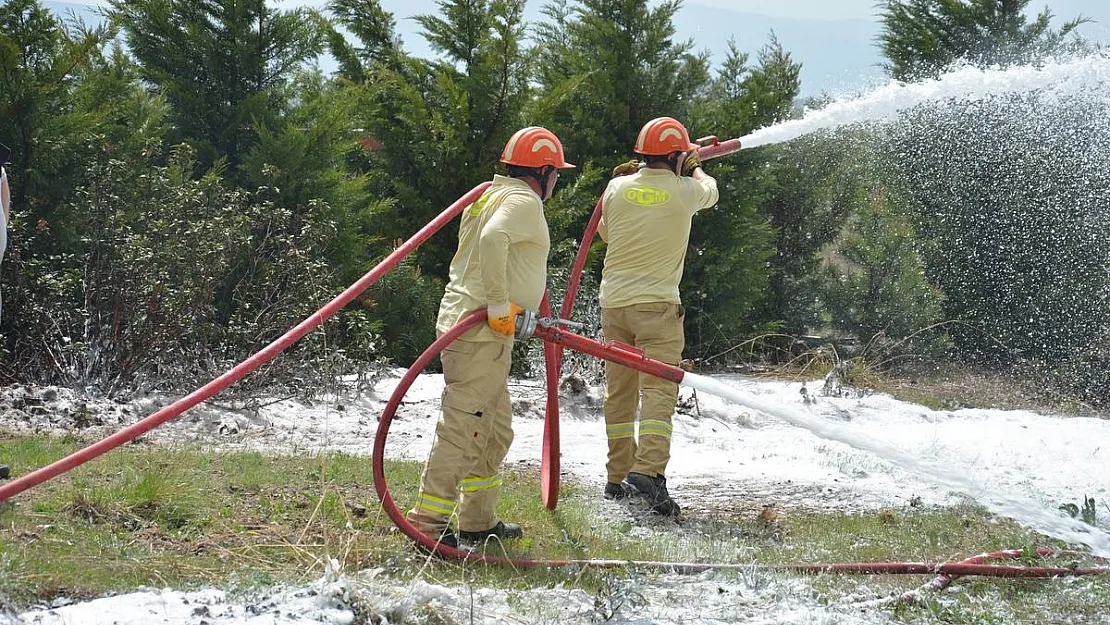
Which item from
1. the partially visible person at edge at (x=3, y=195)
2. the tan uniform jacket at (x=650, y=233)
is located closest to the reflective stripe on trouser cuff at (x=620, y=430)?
the tan uniform jacket at (x=650, y=233)

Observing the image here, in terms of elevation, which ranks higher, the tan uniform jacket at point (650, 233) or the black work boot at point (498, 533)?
the tan uniform jacket at point (650, 233)

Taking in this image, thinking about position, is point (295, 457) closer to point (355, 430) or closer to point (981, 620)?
point (355, 430)

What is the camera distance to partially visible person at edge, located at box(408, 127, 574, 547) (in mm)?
4902

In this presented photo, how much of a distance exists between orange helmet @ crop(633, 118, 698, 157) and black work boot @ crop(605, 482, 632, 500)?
1.90m

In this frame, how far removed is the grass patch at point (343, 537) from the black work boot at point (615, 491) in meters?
0.11

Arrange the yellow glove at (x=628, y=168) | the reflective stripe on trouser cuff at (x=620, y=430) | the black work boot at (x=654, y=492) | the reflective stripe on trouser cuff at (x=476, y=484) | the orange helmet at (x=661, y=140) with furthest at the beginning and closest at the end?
1. the yellow glove at (x=628, y=168)
2. the reflective stripe on trouser cuff at (x=620, y=430)
3. the orange helmet at (x=661, y=140)
4. the black work boot at (x=654, y=492)
5. the reflective stripe on trouser cuff at (x=476, y=484)

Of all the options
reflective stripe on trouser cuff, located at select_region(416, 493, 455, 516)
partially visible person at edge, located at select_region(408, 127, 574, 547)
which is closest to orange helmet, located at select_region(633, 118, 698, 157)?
partially visible person at edge, located at select_region(408, 127, 574, 547)

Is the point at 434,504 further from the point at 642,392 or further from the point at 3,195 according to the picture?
the point at 3,195

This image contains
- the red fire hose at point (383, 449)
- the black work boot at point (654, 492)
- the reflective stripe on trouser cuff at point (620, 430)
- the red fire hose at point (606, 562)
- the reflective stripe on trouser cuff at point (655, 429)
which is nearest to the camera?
the red fire hose at point (383, 449)

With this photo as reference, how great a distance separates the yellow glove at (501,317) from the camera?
4.88 meters

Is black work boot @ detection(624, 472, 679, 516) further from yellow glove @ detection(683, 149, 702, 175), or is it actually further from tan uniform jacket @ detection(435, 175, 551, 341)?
yellow glove @ detection(683, 149, 702, 175)

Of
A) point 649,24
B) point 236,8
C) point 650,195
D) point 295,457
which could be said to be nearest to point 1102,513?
point 650,195

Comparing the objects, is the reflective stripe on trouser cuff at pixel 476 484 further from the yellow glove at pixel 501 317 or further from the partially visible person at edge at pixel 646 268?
the partially visible person at edge at pixel 646 268

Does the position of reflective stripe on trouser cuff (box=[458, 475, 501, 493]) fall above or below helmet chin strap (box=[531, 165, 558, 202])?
below
